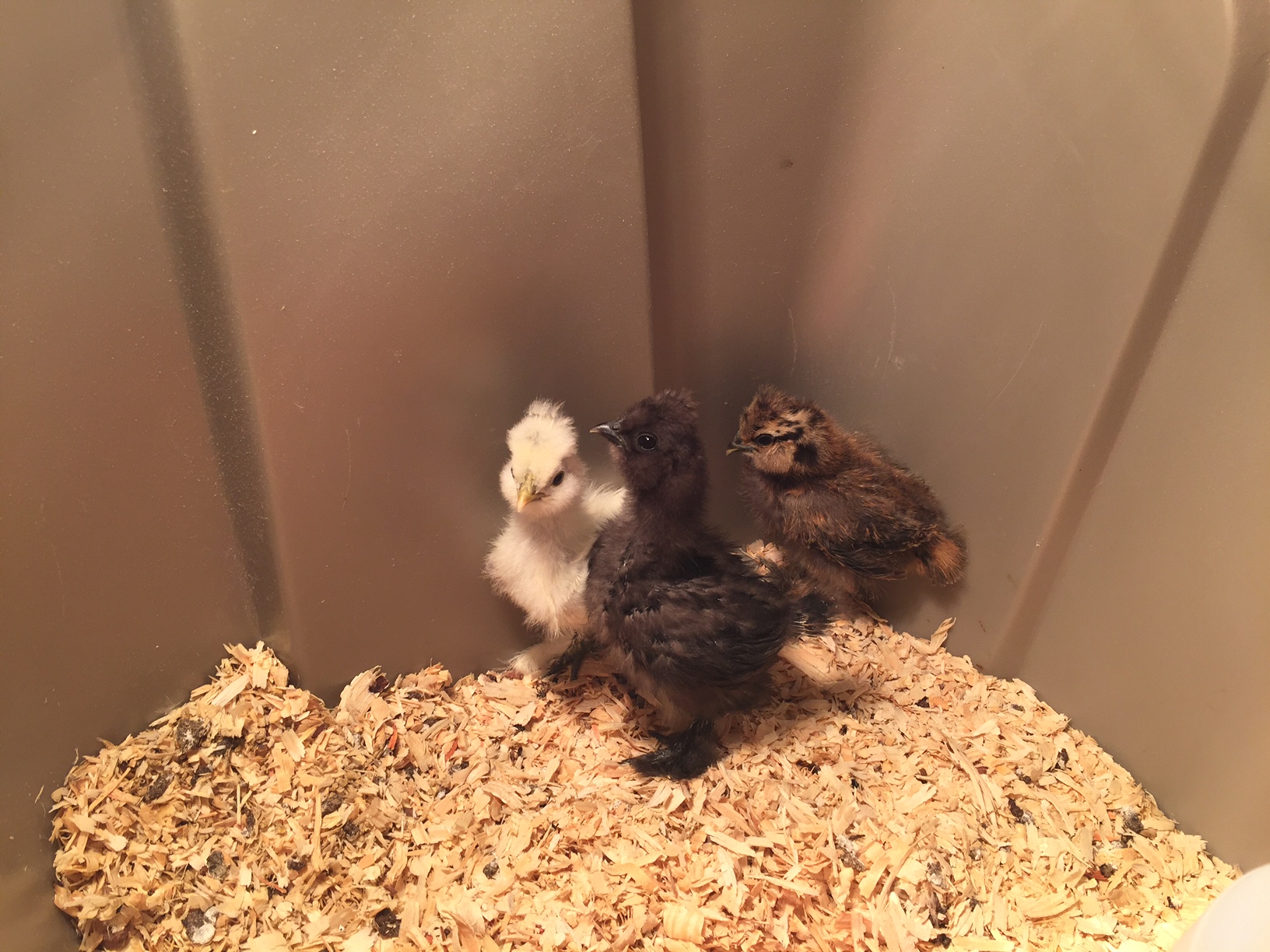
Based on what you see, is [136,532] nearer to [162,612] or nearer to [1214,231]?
[162,612]

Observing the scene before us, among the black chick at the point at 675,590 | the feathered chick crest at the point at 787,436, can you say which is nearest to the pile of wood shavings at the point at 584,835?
the black chick at the point at 675,590

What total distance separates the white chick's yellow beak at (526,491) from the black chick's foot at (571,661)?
1.88 feet

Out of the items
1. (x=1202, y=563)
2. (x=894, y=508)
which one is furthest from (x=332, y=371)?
(x=1202, y=563)

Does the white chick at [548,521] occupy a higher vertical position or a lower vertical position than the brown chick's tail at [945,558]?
higher

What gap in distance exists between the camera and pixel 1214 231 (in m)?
1.64

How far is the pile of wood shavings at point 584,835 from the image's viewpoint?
1630mm

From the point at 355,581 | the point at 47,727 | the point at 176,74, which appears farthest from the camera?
the point at 355,581

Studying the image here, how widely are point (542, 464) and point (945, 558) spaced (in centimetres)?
112

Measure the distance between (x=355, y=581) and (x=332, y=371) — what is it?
0.51 m

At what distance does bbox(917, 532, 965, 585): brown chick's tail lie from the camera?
2129mm

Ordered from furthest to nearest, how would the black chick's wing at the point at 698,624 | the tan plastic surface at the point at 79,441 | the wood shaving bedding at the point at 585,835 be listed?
the black chick's wing at the point at 698,624 → the wood shaving bedding at the point at 585,835 → the tan plastic surface at the point at 79,441

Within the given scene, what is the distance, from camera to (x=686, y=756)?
196cm

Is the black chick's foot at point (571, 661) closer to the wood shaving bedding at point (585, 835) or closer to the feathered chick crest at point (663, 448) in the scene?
the wood shaving bedding at point (585, 835)

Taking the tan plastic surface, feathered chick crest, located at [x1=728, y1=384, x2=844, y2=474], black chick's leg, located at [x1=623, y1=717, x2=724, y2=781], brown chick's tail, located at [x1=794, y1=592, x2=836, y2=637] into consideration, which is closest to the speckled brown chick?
feathered chick crest, located at [x1=728, y1=384, x2=844, y2=474]
